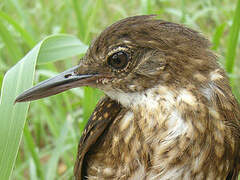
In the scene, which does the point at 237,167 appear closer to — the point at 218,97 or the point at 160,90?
the point at 218,97

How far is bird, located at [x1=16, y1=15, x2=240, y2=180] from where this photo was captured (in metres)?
1.48

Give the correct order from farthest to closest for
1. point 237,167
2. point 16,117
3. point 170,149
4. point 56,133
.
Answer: point 56,133 < point 237,167 < point 170,149 < point 16,117

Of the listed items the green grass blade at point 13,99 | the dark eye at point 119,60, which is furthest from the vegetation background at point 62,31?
the dark eye at point 119,60

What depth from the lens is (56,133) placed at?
2.51 m

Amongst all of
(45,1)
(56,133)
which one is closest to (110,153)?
(56,133)

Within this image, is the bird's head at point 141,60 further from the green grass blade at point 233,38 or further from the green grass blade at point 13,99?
the green grass blade at point 233,38

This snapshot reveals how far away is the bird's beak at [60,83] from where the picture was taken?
1484 mm

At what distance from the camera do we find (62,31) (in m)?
2.69

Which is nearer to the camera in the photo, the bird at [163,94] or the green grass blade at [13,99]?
the green grass blade at [13,99]

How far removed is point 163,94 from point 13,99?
63cm

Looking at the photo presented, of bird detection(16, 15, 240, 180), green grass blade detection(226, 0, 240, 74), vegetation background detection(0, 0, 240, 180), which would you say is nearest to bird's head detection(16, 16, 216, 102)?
bird detection(16, 15, 240, 180)

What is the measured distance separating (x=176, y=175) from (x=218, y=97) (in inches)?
15.3

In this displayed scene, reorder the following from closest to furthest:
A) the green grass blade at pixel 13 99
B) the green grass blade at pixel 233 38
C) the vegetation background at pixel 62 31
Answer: the green grass blade at pixel 13 99 → the green grass blade at pixel 233 38 → the vegetation background at pixel 62 31

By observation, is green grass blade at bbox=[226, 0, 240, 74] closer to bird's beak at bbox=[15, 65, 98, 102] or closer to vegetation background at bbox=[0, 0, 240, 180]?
vegetation background at bbox=[0, 0, 240, 180]
